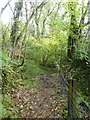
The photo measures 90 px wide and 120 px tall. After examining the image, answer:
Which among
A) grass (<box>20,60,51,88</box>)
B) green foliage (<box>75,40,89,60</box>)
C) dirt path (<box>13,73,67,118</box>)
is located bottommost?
dirt path (<box>13,73,67,118</box>)

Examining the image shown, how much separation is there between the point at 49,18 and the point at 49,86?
1421 millimetres

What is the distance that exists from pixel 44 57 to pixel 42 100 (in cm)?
129

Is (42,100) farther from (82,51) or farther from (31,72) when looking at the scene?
(82,51)

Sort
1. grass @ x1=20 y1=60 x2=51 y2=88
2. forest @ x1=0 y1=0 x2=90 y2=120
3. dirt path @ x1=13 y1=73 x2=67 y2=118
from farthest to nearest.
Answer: grass @ x1=20 y1=60 x2=51 y2=88 → forest @ x1=0 y1=0 x2=90 y2=120 → dirt path @ x1=13 y1=73 x2=67 y2=118

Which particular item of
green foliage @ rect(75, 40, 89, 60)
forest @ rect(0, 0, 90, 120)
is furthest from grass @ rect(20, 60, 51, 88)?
green foliage @ rect(75, 40, 89, 60)

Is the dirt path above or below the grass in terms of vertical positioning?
below

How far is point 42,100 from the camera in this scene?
3.58 metres

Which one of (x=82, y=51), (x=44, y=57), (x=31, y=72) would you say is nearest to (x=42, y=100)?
(x=31, y=72)

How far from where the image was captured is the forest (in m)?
3.33

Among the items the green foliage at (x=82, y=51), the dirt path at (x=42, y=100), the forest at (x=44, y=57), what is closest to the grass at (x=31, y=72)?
the forest at (x=44, y=57)

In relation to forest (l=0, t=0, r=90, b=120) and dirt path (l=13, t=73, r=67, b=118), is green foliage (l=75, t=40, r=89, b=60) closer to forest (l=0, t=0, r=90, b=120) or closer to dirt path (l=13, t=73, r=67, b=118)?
forest (l=0, t=0, r=90, b=120)

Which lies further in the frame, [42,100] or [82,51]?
[82,51]

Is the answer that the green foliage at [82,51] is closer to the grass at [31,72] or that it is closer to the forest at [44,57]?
the forest at [44,57]

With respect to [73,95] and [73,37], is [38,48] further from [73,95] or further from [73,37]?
[73,95]
